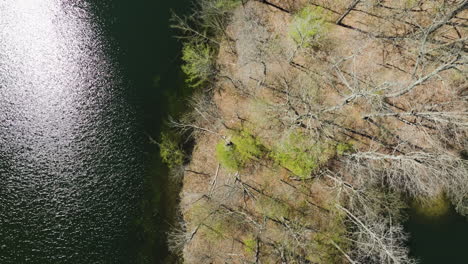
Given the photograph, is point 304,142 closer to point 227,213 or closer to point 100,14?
point 227,213

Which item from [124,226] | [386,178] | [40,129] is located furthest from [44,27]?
[386,178]

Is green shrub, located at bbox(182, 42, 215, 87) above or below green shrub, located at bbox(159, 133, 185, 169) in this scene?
above

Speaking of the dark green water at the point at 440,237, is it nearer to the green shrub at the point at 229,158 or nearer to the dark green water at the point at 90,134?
the dark green water at the point at 90,134

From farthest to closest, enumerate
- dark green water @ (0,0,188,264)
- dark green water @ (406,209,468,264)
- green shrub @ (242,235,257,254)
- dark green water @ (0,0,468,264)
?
1. dark green water @ (0,0,188,264)
2. dark green water @ (0,0,468,264)
3. green shrub @ (242,235,257,254)
4. dark green water @ (406,209,468,264)

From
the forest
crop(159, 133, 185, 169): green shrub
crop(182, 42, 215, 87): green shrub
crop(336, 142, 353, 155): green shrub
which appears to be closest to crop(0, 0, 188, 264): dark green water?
crop(159, 133, 185, 169): green shrub

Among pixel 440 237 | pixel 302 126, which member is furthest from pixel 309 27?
pixel 440 237

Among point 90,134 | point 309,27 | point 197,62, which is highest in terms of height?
point 309,27

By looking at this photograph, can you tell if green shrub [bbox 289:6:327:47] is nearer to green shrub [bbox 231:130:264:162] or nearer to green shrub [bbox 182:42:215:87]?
green shrub [bbox 182:42:215:87]

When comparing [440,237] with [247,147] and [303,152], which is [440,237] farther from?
[247,147]
